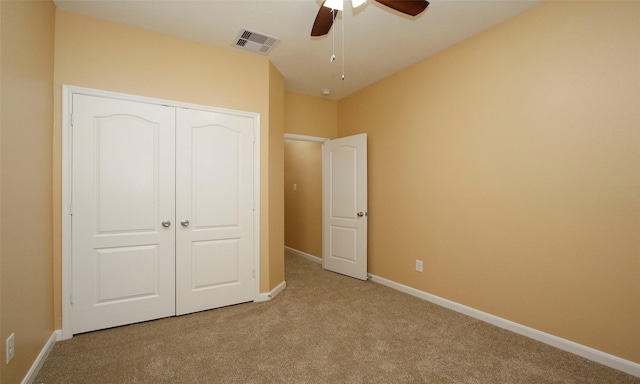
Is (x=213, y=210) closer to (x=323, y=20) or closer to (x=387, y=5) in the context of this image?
(x=323, y=20)

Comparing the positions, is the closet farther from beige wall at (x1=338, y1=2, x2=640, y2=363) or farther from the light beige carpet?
beige wall at (x1=338, y1=2, x2=640, y2=363)

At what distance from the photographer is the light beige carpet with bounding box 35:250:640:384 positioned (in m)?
1.88

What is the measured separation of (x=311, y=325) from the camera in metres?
2.61

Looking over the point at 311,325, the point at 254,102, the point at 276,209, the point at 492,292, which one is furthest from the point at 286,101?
the point at 492,292

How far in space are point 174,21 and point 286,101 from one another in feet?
6.12

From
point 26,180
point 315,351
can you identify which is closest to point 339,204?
point 315,351

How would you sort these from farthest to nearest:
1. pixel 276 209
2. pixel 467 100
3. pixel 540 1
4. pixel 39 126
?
pixel 276 209 < pixel 467 100 < pixel 540 1 < pixel 39 126

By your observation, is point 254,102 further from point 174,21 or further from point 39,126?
point 39,126

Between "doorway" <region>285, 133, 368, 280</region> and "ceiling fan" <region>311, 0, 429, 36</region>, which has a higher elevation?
"ceiling fan" <region>311, 0, 429, 36</region>

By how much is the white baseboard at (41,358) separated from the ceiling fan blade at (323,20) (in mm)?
2959

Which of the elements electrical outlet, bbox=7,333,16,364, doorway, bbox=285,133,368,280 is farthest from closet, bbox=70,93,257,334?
doorway, bbox=285,133,368,280

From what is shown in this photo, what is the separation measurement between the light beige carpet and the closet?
0.24 metres

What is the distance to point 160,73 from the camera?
275 cm

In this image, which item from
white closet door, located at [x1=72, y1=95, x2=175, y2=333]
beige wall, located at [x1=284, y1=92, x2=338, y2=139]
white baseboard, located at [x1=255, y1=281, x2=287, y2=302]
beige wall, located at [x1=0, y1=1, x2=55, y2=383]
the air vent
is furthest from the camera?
beige wall, located at [x1=284, y1=92, x2=338, y2=139]
